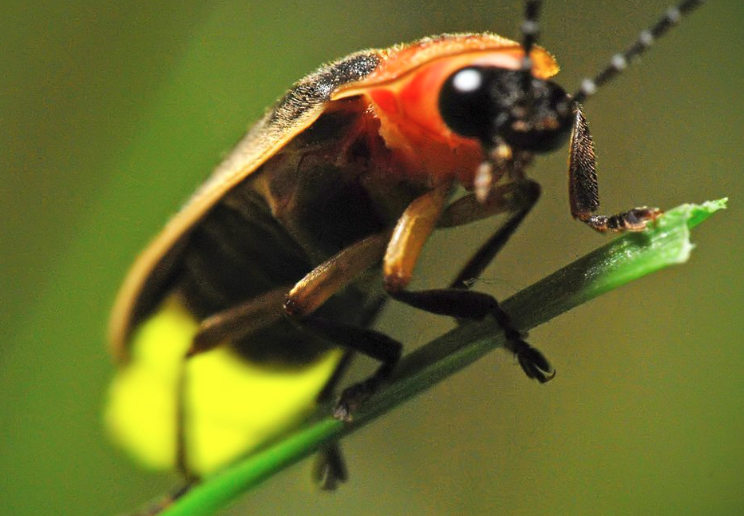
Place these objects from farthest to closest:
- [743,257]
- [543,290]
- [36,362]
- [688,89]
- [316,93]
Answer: [688,89]
[743,257]
[36,362]
[316,93]
[543,290]

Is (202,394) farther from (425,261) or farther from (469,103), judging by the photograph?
(469,103)

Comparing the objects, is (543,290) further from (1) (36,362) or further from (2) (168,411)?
(1) (36,362)

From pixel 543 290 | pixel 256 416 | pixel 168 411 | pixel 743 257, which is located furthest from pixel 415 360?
pixel 743 257

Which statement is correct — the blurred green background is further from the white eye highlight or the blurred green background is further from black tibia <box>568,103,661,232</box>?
the white eye highlight

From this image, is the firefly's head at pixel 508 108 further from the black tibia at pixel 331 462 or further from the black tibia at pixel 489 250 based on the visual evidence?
the black tibia at pixel 331 462

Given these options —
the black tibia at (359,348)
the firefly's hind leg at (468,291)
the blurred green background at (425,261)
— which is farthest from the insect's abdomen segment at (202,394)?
the firefly's hind leg at (468,291)
